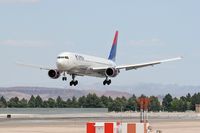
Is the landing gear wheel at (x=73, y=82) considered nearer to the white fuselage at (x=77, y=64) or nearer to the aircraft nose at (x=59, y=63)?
the white fuselage at (x=77, y=64)

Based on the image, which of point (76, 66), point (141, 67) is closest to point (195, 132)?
point (76, 66)

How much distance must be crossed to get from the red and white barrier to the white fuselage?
206 ft

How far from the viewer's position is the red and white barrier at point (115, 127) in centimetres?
2695

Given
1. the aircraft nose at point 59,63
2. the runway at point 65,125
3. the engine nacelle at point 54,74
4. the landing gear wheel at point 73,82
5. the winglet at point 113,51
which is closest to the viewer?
the runway at point 65,125

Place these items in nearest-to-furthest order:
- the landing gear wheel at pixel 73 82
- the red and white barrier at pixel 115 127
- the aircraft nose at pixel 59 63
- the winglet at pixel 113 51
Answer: the red and white barrier at pixel 115 127, the aircraft nose at pixel 59 63, the landing gear wheel at pixel 73 82, the winglet at pixel 113 51

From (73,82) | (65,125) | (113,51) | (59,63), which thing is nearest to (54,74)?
(59,63)

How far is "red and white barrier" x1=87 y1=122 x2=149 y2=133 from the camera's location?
88.4 feet

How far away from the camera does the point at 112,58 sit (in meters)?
120

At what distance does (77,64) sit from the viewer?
91875mm

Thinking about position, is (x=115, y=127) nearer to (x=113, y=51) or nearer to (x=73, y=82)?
(x=73, y=82)

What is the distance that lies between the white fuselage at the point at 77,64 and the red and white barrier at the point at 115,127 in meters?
62.7

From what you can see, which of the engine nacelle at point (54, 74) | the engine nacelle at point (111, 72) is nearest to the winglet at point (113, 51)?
the engine nacelle at point (111, 72)

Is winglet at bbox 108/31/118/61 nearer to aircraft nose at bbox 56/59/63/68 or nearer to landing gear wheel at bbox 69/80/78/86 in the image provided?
landing gear wheel at bbox 69/80/78/86

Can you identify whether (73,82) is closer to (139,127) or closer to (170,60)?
(170,60)
